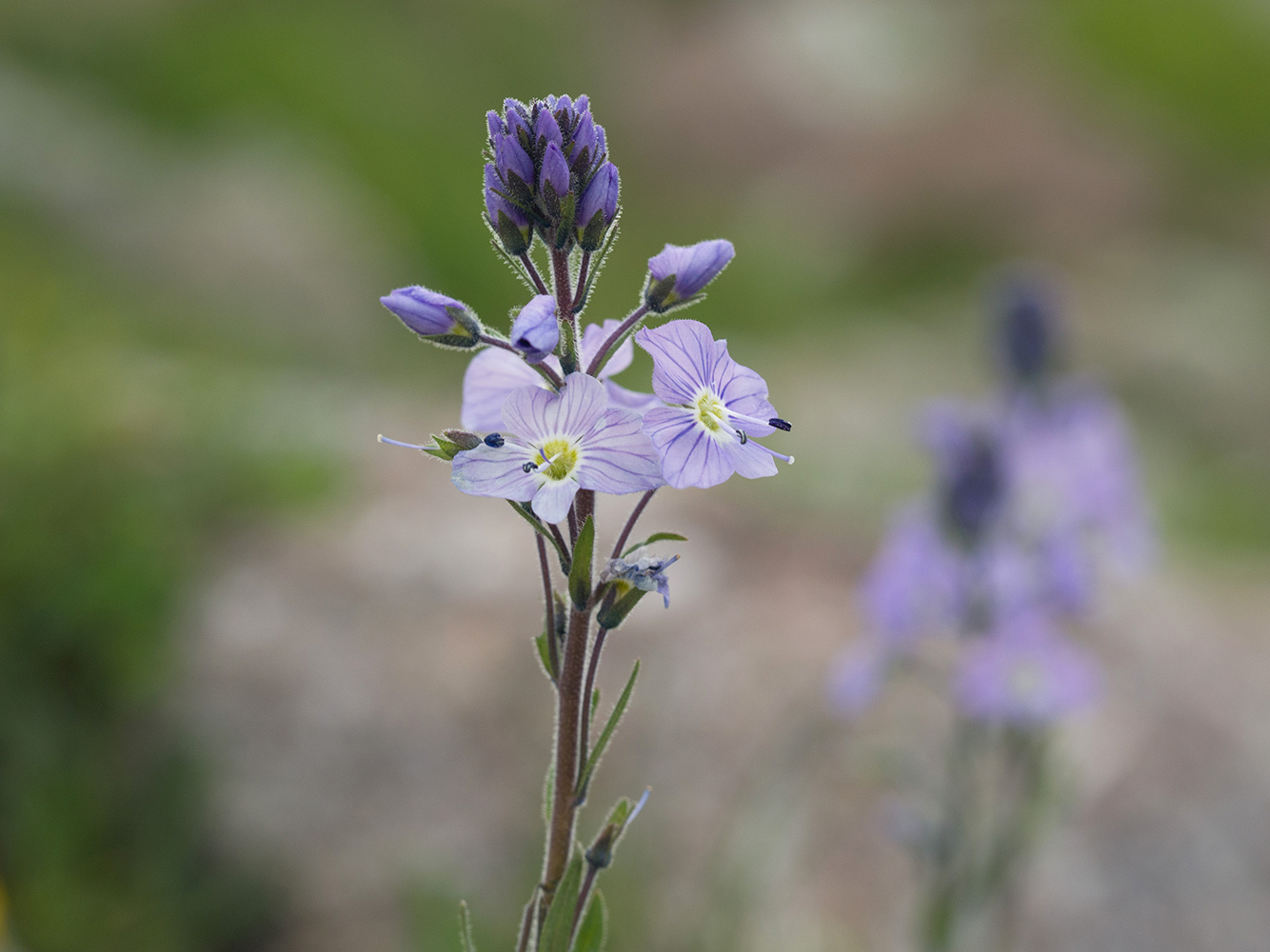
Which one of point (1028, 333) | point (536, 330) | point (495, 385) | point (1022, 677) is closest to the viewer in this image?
point (536, 330)

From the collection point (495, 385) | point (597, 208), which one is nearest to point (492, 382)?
point (495, 385)

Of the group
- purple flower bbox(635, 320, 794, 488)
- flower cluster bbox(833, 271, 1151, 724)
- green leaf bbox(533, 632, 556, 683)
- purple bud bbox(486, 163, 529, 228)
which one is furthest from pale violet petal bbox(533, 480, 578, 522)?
flower cluster bbox(833, 271, 1151, 724)

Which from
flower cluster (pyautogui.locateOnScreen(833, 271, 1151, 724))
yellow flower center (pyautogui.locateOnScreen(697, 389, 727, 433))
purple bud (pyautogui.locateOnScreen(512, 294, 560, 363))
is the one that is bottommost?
purple bud (pyautogui.locateOnScreen(512, 294, 560, 363))

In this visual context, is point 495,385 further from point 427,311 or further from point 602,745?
point 602,745

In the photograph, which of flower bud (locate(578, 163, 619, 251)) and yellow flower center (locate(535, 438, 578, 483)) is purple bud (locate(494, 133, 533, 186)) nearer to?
flower bud (locate(578, 163, 619, 251))

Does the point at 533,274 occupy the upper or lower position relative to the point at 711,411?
upper

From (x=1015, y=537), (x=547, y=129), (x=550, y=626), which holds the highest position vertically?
(x=1015, y=537)

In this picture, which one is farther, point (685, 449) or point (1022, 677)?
point (1022, 677)
